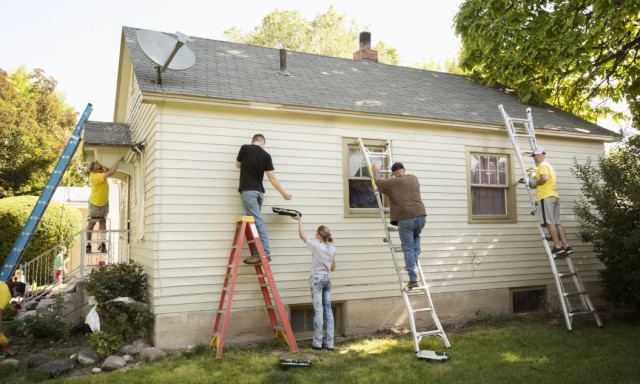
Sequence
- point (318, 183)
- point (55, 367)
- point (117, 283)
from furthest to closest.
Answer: point (318, 183) → point (117, 283) → point (55, 367)

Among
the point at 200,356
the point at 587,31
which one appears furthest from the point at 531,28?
the point at 200,356

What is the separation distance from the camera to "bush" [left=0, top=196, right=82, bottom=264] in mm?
18188

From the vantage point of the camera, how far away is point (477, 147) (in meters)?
10.0

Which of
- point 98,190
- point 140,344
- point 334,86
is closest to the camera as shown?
point 140,344

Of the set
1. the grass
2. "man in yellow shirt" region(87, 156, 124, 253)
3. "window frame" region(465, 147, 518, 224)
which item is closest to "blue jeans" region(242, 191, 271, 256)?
the grass

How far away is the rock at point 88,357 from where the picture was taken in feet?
22.2

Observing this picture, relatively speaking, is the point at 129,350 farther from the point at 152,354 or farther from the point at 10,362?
the point at 10,362

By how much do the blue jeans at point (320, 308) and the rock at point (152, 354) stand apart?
7.17 ft

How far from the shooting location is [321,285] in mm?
7430

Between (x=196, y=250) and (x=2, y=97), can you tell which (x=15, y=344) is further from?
(x=2, y=97)

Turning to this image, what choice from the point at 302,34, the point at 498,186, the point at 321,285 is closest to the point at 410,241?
the point at 321,285

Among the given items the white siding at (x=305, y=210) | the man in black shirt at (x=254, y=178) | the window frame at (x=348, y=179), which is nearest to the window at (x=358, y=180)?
the window frame at (x=348, y=179)

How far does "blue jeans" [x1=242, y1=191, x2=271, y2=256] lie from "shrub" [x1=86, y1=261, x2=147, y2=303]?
6.86 ft

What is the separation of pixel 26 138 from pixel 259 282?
75.3ft
